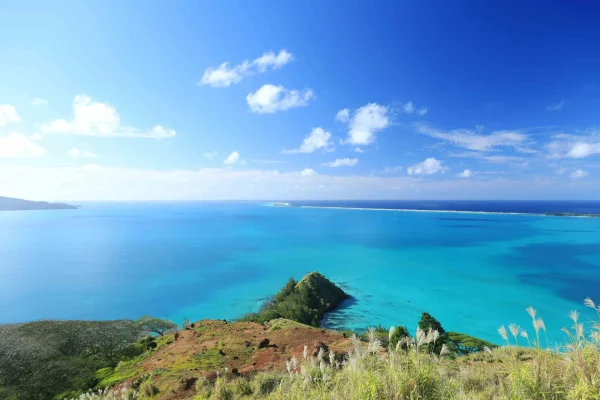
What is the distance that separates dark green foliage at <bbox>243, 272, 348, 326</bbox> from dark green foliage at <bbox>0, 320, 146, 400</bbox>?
11.3 meters

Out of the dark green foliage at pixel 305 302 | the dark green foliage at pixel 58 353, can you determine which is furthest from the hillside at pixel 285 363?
the dark green foliage at pixel 305 302

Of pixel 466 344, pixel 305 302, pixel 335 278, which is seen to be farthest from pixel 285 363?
pixel 335 278

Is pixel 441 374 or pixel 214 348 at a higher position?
pixel 441 374

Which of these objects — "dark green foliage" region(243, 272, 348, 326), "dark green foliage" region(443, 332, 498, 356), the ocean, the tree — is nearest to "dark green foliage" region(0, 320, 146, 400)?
the tree

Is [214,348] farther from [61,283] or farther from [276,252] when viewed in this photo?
[276,252]

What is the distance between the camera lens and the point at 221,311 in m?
34.7

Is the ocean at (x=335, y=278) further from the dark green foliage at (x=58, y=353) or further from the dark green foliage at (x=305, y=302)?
the dark green foliage at (x=58, y=353)

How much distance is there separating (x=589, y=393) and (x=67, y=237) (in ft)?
415

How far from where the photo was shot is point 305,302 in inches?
1237

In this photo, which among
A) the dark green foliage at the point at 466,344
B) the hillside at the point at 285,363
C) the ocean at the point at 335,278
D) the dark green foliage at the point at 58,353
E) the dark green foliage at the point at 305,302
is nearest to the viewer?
the hillside at the point at 285,363

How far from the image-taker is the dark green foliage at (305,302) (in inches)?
1119

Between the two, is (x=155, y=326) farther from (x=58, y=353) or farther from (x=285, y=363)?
(x=285, y=363)

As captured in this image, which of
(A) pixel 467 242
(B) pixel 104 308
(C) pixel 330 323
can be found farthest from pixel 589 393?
(A) pixel 467 242

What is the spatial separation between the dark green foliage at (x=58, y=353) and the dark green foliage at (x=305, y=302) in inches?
443
